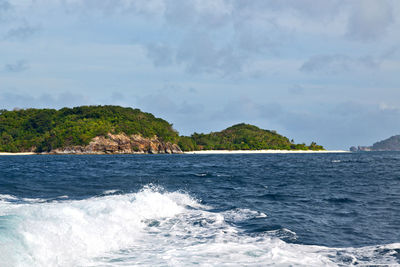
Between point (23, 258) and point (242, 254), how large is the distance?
6172mm

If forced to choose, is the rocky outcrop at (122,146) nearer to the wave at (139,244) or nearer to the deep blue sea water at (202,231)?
the deep blue sea water at (202,231)

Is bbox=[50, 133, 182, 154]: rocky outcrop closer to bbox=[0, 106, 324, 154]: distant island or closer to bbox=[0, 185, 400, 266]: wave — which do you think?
bbox=[0, 106, 324, 154]: distant island

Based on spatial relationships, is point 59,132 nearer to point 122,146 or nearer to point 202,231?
Answer: point 122,146

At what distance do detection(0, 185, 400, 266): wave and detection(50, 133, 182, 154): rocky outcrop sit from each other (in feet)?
513

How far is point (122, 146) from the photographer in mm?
175500

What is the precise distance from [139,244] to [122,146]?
16535 cm

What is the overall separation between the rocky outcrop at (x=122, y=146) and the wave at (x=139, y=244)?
156 m

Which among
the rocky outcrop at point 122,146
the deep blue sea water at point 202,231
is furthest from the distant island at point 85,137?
the deep blue sea water at point 202,231

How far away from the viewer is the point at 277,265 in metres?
10.8

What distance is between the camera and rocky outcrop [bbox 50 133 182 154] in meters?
168

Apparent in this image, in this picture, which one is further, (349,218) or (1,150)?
(1,150)

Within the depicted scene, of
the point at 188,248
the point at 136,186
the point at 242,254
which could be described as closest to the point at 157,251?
the point at 188,248

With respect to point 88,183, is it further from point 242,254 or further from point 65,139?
point 65,139

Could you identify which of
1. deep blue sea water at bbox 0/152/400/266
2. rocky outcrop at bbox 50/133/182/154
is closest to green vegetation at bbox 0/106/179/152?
rocky outcrop at bbox 50/133/182/154
